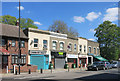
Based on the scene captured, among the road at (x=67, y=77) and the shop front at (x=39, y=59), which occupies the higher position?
the shop front at (x=39, y=59)

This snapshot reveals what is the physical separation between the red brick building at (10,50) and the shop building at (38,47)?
2.98 feet

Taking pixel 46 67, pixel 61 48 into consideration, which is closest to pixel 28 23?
pixel 61 48

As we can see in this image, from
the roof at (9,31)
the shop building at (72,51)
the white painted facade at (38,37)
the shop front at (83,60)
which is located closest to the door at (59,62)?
the shop building at (72,51)

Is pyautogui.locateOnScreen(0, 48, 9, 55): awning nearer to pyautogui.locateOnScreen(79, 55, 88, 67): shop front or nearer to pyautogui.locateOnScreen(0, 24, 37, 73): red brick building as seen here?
pyautogui.locateOnScreen(0, 24, 37, 73): red brick building

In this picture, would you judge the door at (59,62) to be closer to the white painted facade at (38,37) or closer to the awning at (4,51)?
the white painted facade at (38,37)

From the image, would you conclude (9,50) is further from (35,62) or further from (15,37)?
(35,62)

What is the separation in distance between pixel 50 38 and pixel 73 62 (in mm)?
8632

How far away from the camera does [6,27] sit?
23812mm

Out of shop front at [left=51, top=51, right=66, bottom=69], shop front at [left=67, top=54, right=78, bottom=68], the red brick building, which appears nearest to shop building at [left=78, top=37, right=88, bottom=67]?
shop front at [left=67, top=54, right=78, bottom=68]

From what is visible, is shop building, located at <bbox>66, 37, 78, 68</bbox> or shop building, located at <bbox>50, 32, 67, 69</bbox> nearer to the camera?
shop building, located at <bbox>50, 32, 67, 69</bbox>

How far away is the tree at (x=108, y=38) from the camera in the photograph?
143 ft

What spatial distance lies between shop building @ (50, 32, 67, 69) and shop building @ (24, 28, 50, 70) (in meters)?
1.12

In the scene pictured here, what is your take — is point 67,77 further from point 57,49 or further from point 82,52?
point 82,52

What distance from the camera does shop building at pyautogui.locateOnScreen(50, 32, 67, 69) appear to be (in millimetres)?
28000
